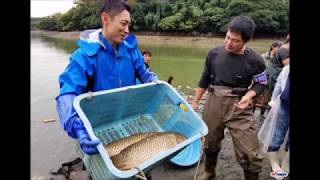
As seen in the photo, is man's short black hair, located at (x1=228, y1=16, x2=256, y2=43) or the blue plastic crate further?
man's short black hair, located at (x1=228, y1=16, x2=256, y2=43)

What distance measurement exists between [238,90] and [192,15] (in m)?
44.3

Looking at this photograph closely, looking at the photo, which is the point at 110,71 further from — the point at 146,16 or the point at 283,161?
the point at 146,16

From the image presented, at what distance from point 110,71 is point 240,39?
115 cm

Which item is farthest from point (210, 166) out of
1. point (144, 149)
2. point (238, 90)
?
point (144, 149)

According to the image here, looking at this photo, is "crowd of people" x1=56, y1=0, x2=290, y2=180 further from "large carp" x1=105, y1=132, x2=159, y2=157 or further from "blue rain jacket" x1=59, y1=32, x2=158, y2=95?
"large carp" x1=105, y1=132, x2=159, y2=157

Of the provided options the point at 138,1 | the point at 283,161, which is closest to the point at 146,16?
the point at 138,1

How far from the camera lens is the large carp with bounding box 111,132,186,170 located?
101 inches

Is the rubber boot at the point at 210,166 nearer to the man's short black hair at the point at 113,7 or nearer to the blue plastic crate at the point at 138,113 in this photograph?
the blue plastic crate at the point at 138,113

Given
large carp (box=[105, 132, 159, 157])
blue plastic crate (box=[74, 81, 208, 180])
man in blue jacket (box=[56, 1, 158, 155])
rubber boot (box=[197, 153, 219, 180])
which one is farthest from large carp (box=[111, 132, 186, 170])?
rubber boot (box=[197, 153, 219, 180])

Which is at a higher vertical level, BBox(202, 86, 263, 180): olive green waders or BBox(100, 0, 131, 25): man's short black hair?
BBox(100, 0, 131, 25): man's short black hair

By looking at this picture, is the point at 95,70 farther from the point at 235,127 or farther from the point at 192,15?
the point at 192,15

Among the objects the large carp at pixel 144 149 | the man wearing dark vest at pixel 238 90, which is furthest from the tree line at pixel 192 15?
the large carp at pixel 144 149

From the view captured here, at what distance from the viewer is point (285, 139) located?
337 cm

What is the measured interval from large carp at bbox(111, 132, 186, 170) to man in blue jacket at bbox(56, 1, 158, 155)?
48 cm
